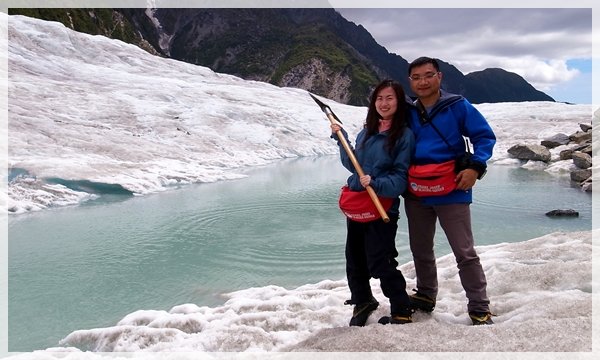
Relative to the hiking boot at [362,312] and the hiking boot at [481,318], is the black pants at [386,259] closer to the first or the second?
the hiking boot at [362,312]

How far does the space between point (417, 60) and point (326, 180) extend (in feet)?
57.0

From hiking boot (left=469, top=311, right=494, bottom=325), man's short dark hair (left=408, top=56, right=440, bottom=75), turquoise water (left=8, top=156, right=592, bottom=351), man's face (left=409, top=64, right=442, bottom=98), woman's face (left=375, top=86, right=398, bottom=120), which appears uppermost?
man's short dark hair (left=408, top=56, right=440, bottom=75)

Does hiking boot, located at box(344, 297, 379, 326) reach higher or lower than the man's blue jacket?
lower

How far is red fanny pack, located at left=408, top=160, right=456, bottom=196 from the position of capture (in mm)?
3951

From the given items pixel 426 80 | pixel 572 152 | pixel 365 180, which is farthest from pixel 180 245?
pixel 572 152

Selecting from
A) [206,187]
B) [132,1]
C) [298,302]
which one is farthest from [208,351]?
[132,1]

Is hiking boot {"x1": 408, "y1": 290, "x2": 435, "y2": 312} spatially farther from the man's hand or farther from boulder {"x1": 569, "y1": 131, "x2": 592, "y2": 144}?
boulder {"x1": 569, "y1": 131, "x2": 592, "y2": 144}

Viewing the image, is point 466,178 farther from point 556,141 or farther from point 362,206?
point 556,141

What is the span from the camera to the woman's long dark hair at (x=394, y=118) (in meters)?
4.10

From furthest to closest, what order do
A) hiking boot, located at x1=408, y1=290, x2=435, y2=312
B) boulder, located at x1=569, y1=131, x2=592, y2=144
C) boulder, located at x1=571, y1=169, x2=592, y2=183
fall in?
boulder, located at x1=569, y1=131, x2=592, y2=144 < boulder, located at x1=571, y1=169, x2=592, y2=183 < hiking boot, located at x1=408, y1=290, x2=435, y2=312

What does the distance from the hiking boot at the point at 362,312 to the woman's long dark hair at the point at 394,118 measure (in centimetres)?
161

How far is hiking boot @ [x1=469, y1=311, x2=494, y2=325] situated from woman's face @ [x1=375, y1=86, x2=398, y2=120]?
6.64 feet

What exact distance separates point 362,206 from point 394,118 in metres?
0.89

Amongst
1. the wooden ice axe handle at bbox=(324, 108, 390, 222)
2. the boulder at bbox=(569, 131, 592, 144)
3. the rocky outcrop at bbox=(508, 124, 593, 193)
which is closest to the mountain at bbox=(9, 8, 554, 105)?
the rocky outcrop at bbox=(508, 124, 593, 193)
